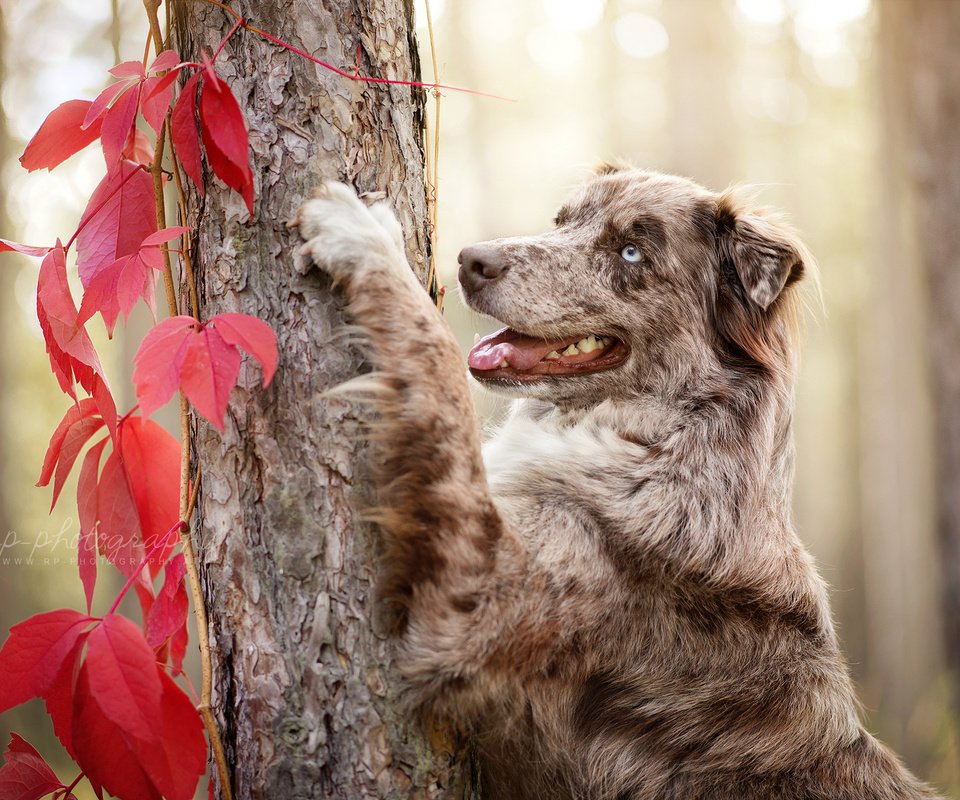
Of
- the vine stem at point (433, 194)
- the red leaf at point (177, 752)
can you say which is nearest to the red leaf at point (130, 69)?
the vine stem at point (433, 194)

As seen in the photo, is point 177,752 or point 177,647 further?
A: point 177,647

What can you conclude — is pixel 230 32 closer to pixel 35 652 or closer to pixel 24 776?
pixel 35 652

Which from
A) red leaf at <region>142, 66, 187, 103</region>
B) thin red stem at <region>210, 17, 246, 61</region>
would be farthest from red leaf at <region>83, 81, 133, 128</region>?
thin red stem at <region>210, 17, 246, 61</region>


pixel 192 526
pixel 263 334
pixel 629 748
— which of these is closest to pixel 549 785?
pixel 629 748

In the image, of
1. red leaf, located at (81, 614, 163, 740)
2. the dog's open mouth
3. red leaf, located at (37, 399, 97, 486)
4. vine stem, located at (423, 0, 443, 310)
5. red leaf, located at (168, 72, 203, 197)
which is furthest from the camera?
the dog's open mouth

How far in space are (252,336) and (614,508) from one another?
1.08 meters

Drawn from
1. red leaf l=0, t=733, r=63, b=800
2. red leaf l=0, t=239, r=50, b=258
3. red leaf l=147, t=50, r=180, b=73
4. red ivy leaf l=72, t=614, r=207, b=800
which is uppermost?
red leaf l=147, t=50, r=180, b=73

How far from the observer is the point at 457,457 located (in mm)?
1977

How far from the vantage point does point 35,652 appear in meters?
1.68

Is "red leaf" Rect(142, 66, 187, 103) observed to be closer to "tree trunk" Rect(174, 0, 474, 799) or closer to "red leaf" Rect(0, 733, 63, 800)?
"tree trunk" Rect(174, 0, 474, 799)

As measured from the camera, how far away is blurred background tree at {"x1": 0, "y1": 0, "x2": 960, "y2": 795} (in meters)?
8.01

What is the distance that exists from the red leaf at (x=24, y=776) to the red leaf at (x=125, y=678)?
0.42 meters

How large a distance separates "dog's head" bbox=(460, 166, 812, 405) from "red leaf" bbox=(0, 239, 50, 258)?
49.2 inches

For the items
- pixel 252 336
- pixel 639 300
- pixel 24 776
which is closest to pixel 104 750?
pixel 24 776
